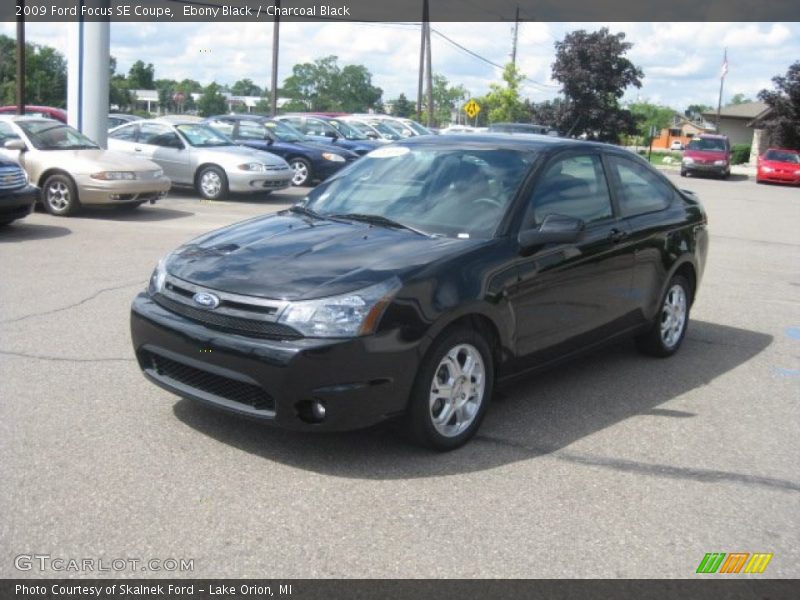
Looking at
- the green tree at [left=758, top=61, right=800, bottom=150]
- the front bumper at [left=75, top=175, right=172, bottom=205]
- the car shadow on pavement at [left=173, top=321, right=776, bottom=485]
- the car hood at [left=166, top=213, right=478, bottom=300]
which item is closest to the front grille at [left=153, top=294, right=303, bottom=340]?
the car hood at [left=166, top=213, right=478, bottom=300]

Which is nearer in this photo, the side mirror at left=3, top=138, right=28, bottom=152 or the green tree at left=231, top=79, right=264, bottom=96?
the side mirror at left=3, top=138, right=28, bottom=152

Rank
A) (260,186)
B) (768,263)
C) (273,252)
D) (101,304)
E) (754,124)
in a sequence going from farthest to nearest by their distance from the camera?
(754,124) < (260,186) < (768,263) < (101,304) < (273,252)

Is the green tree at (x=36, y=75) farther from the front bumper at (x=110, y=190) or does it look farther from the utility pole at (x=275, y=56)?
the front bumper at (x=110, y=190)

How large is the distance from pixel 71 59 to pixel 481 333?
1534cm

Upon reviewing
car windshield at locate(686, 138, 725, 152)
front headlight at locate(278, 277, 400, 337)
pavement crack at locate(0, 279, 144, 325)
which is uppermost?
car windshield at locate(686, 138, 725, 152)

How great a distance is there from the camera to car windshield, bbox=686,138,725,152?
38.7m

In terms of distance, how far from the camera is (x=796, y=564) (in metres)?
3.68

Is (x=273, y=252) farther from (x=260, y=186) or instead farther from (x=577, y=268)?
(x=260, y=186)

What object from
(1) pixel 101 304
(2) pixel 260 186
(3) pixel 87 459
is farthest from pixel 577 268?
(2) pixel 260 186

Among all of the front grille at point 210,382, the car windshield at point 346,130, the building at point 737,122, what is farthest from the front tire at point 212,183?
the building at point 737,122

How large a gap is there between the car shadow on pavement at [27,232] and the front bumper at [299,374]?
7.59 meters

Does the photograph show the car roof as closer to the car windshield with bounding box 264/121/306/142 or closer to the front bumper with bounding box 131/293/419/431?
the front bumper with bounding box 131/293/419/431

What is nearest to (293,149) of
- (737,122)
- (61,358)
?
(61,358)

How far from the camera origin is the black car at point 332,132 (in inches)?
867
